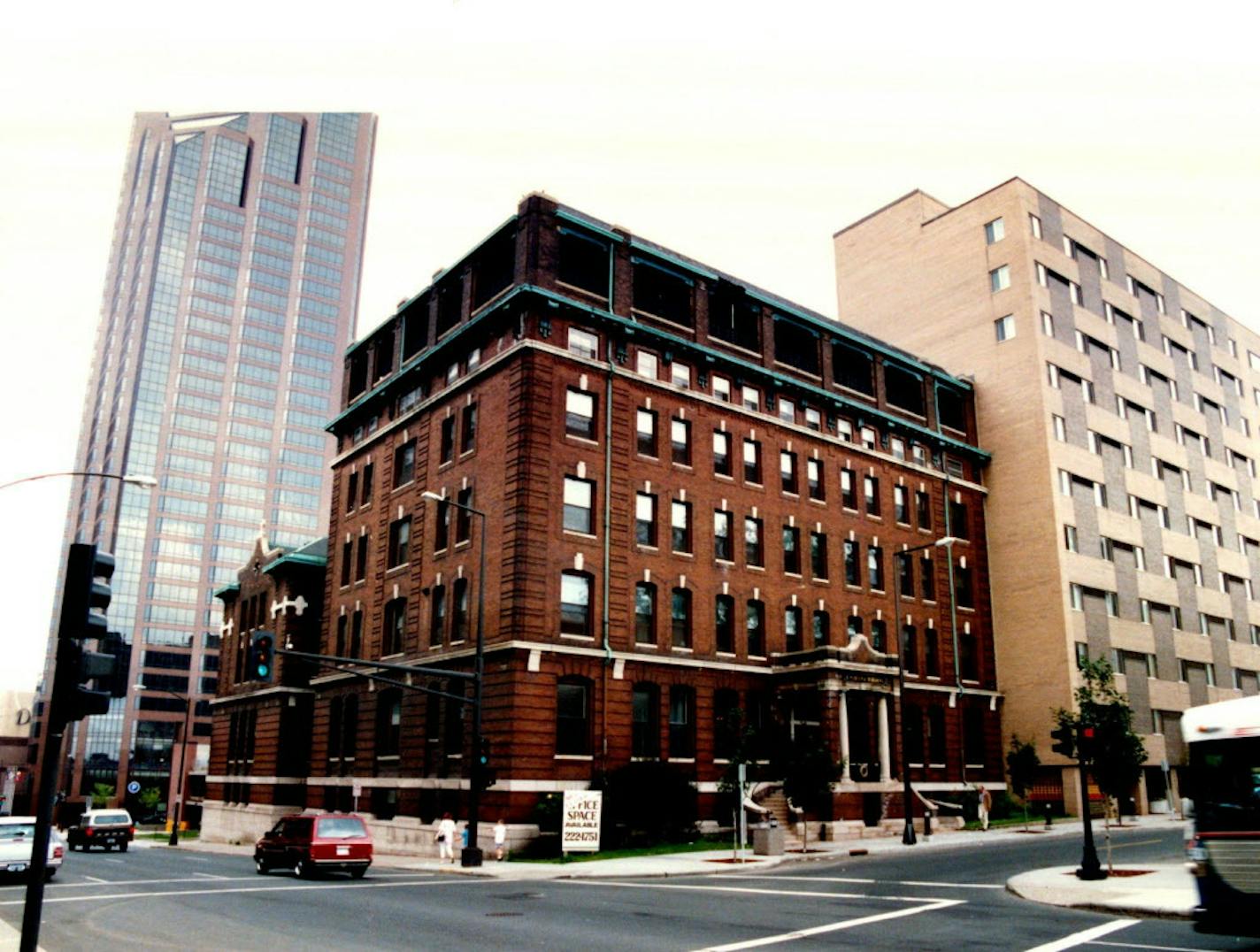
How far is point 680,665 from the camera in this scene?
41.6 meters

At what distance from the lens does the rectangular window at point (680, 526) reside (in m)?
43.4

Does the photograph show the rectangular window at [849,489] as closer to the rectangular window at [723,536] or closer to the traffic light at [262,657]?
the rectangular window at [723,536]

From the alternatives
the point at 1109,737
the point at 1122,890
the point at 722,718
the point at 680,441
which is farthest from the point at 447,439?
the point at 1122,890

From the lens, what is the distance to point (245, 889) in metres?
25.7

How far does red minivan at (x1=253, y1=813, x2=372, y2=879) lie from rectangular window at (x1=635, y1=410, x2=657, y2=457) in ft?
63.0

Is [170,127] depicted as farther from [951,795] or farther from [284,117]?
[951,795]

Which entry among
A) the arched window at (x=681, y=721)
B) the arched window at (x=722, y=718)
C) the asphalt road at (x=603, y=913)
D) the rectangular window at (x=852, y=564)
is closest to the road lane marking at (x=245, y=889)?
the asphalt road at (x=603, y=913)

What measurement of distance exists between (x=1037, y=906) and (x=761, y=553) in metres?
27.0

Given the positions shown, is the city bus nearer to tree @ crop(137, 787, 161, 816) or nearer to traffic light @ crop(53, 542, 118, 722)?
traffic light @ crop(53, 542, 118, 722)

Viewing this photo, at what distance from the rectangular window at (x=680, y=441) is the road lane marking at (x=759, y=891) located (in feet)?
66.9

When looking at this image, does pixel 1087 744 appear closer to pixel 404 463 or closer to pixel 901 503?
pixel 901 503

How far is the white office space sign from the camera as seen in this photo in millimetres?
34062

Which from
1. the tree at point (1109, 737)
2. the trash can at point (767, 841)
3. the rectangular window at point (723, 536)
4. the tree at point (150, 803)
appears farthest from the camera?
the tree at point (150, 803)

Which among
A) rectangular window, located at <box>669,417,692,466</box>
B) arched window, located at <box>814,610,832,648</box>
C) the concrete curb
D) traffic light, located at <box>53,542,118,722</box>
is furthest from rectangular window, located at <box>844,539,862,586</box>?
traffic light, located at <box>53,542,118,722</box>
